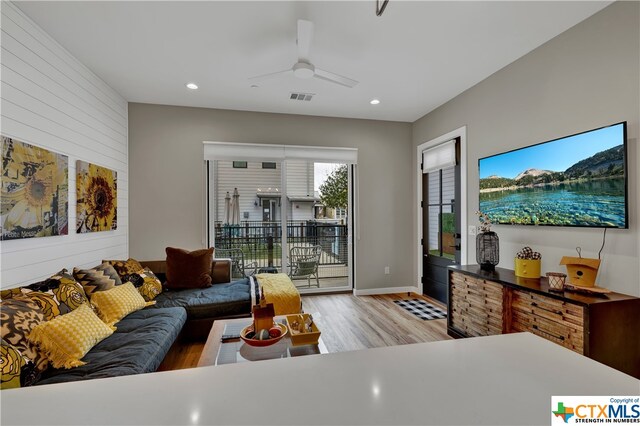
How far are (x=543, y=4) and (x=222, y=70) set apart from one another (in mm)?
2857

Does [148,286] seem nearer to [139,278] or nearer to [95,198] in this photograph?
[139,278]

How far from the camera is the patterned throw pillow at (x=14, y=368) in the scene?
1435 mm

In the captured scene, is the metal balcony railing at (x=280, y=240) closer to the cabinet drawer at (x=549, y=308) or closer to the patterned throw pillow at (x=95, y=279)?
the patterned throw pillow at (x=95, y=279)

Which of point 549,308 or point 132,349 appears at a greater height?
point 549,308

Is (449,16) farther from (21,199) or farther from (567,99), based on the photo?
(21,199)

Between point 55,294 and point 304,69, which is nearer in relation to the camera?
point 55,294

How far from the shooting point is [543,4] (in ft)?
7.24

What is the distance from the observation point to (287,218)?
15.3 feet

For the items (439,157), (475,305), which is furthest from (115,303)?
(439,157)

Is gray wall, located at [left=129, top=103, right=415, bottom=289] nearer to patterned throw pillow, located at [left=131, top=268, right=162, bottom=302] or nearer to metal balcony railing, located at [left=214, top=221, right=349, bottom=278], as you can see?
metal balcony railing, located at [left=214, top=221, right=349, bottom=278]

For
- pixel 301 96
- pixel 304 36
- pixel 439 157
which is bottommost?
pixel 439 157

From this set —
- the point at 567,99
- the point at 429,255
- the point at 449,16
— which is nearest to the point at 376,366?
the point at 449,16

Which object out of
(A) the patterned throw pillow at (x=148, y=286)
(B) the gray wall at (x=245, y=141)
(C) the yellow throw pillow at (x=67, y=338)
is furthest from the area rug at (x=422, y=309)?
(C) the yellow throw pillow at (x=67, y=338)

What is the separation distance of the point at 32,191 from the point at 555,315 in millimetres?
3979
